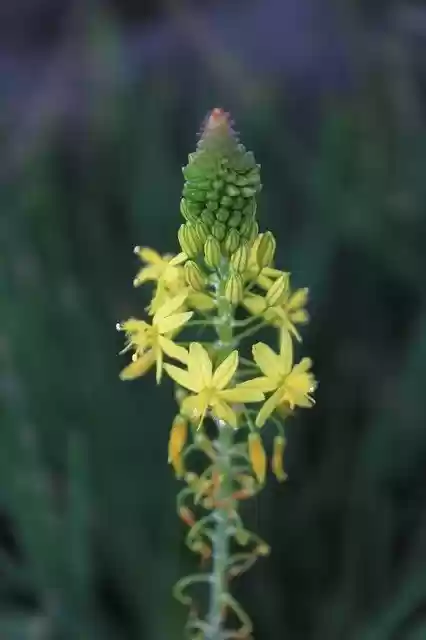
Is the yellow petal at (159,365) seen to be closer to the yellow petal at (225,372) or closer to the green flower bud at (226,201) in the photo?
the yellow petal at (225,372)

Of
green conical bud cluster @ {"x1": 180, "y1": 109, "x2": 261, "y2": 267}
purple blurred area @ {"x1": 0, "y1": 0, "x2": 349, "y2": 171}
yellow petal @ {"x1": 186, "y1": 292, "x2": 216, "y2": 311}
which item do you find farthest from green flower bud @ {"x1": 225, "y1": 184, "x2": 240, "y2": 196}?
purple blurred area @ {"x1": 0, "y1": 0, "x2": 349, "y2": 171}

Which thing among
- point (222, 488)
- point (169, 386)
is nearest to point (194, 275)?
point (222, 488)

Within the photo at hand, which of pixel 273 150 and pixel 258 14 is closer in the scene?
pixel 273 150

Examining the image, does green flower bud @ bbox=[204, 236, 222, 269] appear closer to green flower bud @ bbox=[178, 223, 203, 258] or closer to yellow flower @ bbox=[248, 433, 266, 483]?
green flower bud @ bbox=[178, 223, 203, 258]

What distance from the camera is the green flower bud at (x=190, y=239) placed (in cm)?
87

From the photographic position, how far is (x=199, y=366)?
33.6 inches

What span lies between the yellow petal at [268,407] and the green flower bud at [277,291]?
0.28 ft

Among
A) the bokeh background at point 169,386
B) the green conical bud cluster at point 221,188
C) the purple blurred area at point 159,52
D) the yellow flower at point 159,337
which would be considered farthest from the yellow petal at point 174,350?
the purple blurred area at point 159,52

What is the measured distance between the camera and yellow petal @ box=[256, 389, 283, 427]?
87 centimetres

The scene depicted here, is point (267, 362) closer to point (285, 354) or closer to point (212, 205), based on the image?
point (285, 354)
